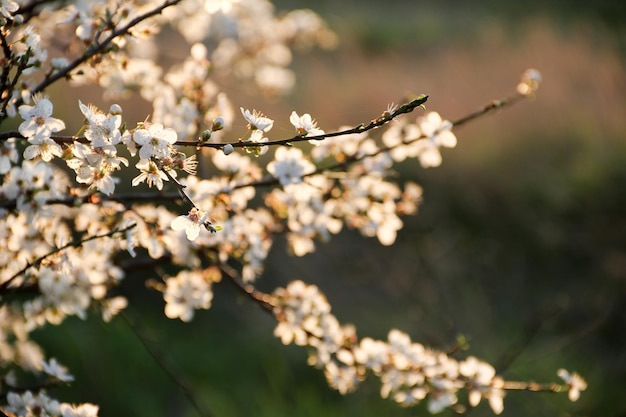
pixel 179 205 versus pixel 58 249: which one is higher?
pixel 179 205

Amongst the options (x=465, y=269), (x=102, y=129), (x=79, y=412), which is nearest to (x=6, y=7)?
(x=102, y=129)

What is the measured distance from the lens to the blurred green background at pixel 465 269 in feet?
12.7

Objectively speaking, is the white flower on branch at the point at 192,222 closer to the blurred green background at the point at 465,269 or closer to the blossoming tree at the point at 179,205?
the blossoming tree at the point at 179,205

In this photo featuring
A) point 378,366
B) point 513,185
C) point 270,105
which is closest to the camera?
point 378,366

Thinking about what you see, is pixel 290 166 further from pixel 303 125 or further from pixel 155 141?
pixel 155 141

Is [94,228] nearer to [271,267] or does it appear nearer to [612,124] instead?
[271,267]

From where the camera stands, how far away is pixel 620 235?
5.35 meters

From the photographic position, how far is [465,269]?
17.5 feet

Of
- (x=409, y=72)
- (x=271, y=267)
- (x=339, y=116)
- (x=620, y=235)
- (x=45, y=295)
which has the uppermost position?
(x=409, y=72)

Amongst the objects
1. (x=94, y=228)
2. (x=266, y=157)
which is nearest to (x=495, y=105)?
(x=94, y=228)

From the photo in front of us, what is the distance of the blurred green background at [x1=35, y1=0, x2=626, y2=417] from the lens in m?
3.88

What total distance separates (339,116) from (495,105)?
4.96m

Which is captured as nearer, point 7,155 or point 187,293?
point 7,155

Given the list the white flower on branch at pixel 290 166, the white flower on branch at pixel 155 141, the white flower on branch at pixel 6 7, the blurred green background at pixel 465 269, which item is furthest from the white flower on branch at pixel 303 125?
the blurred green background at pixel 465 269
